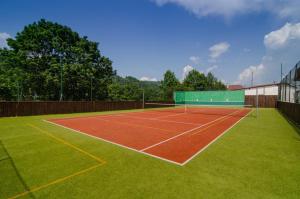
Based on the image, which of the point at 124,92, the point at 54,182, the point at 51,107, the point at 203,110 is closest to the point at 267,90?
the point at 203,110

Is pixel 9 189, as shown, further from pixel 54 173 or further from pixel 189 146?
pixel 189 146

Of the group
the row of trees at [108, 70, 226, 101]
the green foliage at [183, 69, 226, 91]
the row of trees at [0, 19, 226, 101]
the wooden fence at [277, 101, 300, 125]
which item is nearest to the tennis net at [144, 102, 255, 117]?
the wooden fence at [277, 101, 300, 125]

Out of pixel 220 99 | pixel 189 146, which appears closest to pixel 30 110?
pixel 189 146

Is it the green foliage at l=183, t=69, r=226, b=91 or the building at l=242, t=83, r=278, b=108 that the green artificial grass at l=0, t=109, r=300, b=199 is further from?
the green foliage at l=183, t=69, r=226, b=91

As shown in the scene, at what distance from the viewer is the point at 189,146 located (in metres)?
6.59

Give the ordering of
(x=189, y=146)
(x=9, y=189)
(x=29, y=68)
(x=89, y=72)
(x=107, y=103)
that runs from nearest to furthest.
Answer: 1. (x=9, y=189)
2. (x=189, y=146)
3. (x=107, y=103)
4. (x=29, y=68)
5. (x=89, y=72)

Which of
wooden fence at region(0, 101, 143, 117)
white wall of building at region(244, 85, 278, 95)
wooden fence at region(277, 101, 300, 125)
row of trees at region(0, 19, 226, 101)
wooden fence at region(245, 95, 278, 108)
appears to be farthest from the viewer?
white wall of building at region(244, 85, 278, 95)

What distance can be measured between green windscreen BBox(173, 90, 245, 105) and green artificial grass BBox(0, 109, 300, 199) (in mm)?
33040

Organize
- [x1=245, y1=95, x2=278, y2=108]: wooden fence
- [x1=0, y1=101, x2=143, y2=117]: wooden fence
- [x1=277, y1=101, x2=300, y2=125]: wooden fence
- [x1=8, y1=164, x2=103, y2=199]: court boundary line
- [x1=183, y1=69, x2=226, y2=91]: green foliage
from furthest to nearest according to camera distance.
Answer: [x1=183, y1=69, x2=226, y2=91]: green foliage
[x1=245, y1=95, x2=278, y2=108]: wooden fence
[x1=0, y1=101, x2=143, y2=117]: wooden fence
[x1=277, y1=101, x2=300, y2=125]: wooden fence
[x1=8, y1=164, x2=103, y2=199]: court boundary line

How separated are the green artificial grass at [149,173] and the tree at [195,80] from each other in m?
57.8

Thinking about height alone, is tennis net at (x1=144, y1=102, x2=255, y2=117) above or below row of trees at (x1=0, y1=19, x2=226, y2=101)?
below

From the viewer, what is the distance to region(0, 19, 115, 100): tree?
29.5 meters

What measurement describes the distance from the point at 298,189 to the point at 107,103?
77.1 ft

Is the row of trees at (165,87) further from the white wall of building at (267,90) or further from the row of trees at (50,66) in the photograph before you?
the white wall of building at (267,90)
